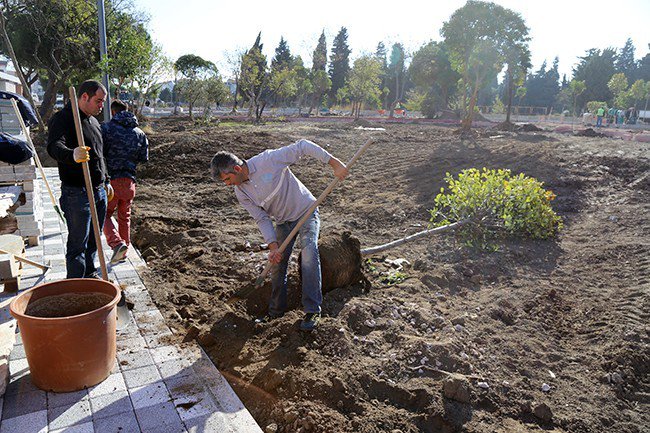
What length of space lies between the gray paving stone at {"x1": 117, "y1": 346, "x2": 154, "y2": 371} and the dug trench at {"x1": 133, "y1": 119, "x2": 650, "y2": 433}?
38 cm

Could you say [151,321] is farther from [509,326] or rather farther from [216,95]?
[216,95]

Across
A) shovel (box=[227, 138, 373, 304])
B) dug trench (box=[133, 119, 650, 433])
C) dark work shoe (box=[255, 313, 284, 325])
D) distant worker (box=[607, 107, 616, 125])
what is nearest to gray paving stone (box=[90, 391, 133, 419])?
dug trench (box=[133, 119, 650, 433])

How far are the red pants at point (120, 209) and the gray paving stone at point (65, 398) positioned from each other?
7.57ft

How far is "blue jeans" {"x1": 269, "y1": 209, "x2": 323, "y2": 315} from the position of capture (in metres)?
3.77

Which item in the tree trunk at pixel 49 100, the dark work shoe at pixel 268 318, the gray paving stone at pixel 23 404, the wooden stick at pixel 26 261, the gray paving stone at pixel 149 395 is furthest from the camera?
the tree trunk at pixel 49 100

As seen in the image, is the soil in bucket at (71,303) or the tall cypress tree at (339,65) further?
the tall cypress tree at (339,65)

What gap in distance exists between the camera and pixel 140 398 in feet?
9.50

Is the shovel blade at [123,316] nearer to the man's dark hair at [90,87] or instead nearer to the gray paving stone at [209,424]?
the gray paving stone at [209,424]

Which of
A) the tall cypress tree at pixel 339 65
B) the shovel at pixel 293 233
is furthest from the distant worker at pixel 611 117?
the shovel at pixel 293 233

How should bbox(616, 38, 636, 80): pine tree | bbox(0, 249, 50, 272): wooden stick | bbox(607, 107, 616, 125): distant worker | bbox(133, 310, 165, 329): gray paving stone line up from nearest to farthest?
bbox(133, 310, 165, 329): gray paving stone
bbox(0, 249, 50, 272): wooden stick
bbox(607, 107, 616, 125): distant worker
bbox(616, 38, 636, 80): pine tree

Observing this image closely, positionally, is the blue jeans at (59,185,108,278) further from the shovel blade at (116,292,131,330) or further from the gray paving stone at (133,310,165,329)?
the gray paving stone at (133,310,165,329)

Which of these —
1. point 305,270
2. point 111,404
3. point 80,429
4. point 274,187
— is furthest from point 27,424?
point 274,187

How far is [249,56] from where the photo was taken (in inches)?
1141

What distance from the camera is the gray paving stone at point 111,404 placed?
2.74m
